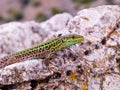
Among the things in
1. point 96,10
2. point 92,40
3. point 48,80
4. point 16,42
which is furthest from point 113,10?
point 16,42

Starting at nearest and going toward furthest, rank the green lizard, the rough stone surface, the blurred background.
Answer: the rough stone surface → the green lizard → the blurred background

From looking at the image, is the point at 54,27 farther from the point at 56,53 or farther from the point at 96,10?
the point at 56,53

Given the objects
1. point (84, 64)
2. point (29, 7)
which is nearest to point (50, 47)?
point (84, 64)

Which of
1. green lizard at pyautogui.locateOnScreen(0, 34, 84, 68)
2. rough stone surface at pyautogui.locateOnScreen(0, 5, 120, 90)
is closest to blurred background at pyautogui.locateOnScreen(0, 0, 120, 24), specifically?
rough stone surface at pyautogui.locateOnScreen(0, 5, 120, 90)

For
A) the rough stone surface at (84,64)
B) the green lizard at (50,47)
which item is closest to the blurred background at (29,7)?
the rough stone surface at (84,64)

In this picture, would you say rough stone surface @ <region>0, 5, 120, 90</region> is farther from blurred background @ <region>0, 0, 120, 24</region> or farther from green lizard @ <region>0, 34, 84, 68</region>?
blurred background @ <region>0, 0, 120, 24</region>

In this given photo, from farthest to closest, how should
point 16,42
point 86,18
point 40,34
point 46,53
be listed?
point 40,34
point 16,42
point 86,18
point 46,53

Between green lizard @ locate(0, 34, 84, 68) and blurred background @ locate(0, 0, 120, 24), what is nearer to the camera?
green lizard @ locate(0, 34, 84, 68)

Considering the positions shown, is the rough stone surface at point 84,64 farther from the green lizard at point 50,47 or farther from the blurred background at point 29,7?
the blurred background at point 29,7
